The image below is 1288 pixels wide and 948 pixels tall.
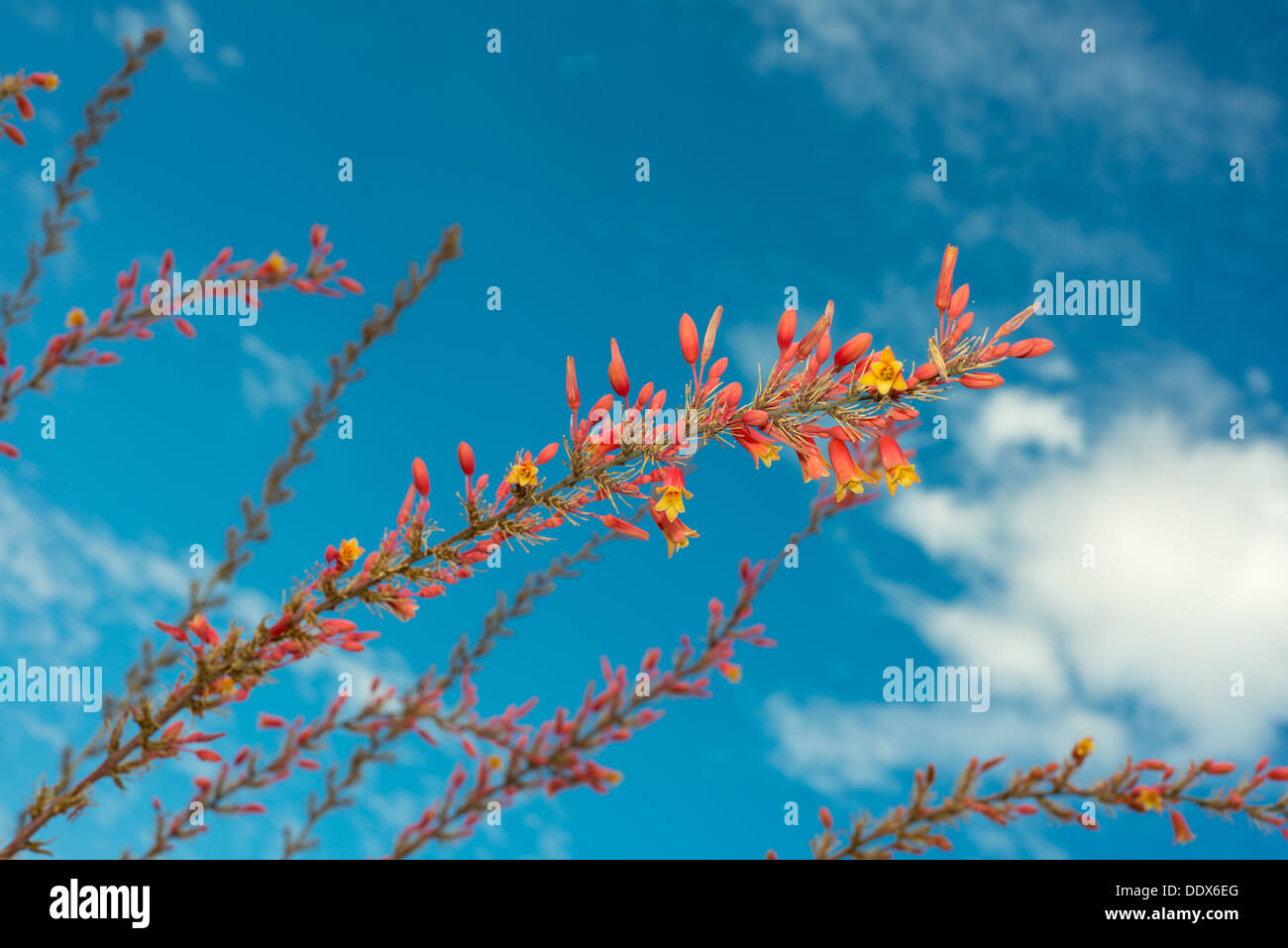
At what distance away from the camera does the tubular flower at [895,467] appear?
2457 millimetres

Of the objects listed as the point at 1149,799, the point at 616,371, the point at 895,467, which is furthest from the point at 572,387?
the point at 1149,799

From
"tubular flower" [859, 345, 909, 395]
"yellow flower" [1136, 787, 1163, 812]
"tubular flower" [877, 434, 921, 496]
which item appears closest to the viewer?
"yellow flower" [1136, 787, 1163, 812]

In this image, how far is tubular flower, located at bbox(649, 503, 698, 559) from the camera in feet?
7.68

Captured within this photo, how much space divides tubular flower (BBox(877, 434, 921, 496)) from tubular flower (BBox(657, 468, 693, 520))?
64cm

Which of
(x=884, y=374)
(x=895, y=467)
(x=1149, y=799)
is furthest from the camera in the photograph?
(x=895, y=467)

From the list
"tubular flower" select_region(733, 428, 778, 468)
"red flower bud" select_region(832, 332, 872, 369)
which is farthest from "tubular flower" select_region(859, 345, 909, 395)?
"tubular flower" select_region(733, 428, 778, 468)

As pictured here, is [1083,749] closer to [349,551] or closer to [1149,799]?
[1149,799]

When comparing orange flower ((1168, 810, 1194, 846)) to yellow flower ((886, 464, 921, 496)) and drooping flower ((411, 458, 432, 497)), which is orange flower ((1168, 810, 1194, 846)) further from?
drooping flower ((411, 458, 432, 497))

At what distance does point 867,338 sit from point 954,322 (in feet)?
1.09

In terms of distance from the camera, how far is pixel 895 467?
249 cm

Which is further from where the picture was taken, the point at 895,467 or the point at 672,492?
the point at 895,467

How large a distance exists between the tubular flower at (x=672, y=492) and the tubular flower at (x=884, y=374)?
0.59 metres

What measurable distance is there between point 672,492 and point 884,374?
26.5 inches
